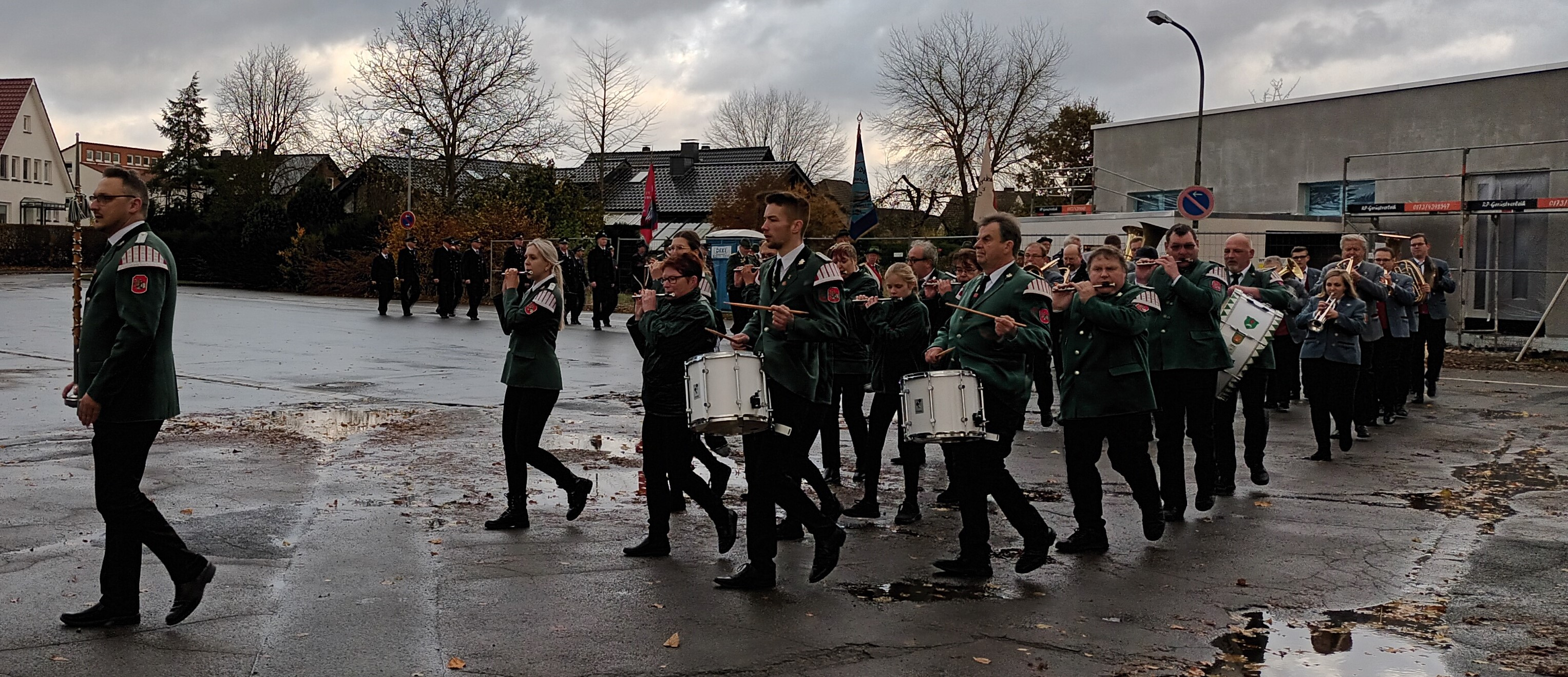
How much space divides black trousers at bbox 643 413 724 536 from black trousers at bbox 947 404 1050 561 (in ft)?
4.44

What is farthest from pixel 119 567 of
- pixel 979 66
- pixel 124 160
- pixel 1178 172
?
pixel 124 160

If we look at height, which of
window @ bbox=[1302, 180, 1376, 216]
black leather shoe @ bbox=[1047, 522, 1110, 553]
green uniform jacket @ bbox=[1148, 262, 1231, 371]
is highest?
window @ bbox=[1302, 180, 1376, 216]

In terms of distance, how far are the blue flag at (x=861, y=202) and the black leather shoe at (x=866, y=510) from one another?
12.5 meters

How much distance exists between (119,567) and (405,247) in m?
25.9

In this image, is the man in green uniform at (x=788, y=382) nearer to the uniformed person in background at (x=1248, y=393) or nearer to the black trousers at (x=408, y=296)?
the uniformed person in background at (x=1248, y=393)

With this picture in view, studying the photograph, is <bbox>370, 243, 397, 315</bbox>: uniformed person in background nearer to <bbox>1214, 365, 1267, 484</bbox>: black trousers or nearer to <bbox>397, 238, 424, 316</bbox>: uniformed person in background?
<bbox>397, 238, 424, 316</bbox>: uniformed person in background

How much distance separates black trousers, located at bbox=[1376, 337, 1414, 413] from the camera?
13.9 metres

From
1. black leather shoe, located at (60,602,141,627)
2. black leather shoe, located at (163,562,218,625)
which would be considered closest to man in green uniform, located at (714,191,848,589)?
black leather shoe, located at (163,562,218,625)

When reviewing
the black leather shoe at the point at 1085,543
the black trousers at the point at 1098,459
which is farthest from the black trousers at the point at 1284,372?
the black leather shoe at the point at 1085,543

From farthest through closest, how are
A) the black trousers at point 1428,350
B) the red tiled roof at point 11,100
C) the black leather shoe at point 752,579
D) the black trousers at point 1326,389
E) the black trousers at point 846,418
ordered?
the red tiled roof at point 11,100, the black trousers at point 1428,350, the black trousers at point 1326,389, the black trousers at point 846,418, the black leather shoe at point 752,579

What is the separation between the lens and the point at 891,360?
9172mm

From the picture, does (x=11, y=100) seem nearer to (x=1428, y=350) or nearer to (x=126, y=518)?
(x=1428, y=350)

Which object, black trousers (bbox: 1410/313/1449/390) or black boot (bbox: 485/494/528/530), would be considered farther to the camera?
black trousers (bbox: 1410/313/1449/390)

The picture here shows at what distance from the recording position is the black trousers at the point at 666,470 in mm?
7211
